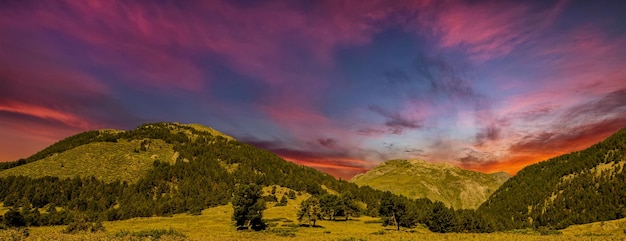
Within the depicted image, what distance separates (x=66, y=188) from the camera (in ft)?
636

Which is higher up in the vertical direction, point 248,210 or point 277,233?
point 248,210

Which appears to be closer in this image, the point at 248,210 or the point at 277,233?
the point at 277,233

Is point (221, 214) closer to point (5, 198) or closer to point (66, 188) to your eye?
point (66, 188)

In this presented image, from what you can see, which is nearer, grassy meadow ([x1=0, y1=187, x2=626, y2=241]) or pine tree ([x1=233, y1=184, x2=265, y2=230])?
grassy meadow ([x1=0, y1=187, x2=626, y2=241])

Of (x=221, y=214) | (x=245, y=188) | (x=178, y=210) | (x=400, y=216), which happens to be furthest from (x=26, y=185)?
(x=400, y=216)

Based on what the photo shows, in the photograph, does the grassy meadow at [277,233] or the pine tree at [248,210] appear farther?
the pine tree at [248,210]

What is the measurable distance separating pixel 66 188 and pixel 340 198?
15214 centimetres

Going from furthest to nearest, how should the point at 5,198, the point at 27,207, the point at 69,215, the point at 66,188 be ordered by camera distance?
the point at 66,188 < the point at 5,198 < the point at 27,207 < the point at 69,215

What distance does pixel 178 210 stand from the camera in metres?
186

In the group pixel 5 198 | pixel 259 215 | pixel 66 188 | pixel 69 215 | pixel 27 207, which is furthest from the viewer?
pixel 66 188

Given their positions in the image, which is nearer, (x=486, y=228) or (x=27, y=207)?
(x=27, y=207)

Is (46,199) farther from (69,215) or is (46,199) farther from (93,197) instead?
(69,215)

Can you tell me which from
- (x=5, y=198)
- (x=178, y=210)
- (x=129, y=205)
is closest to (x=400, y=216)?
(x=178, y=210)

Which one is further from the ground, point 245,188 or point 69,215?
point 245,188
